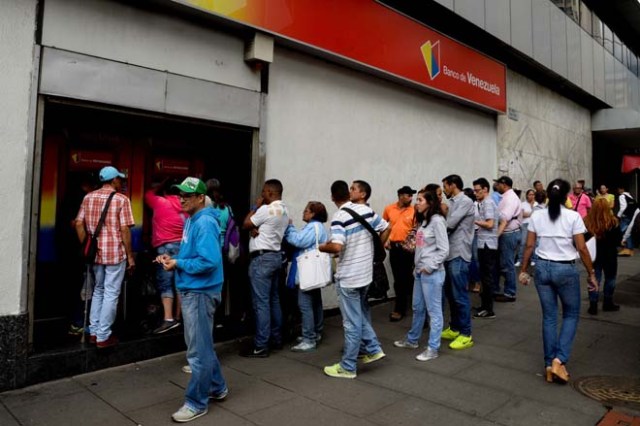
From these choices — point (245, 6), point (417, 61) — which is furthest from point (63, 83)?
point (417, 61)

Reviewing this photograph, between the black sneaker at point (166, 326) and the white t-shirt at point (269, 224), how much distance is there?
127cm

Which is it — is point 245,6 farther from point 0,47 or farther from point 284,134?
point 0,47

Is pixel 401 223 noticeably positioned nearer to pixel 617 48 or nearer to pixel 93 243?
pixel 93 243

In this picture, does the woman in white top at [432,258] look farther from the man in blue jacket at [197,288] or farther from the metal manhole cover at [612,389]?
the man in blue jacket at [197,288]

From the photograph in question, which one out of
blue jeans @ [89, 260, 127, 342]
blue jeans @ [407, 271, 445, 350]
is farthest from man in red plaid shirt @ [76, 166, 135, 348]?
blue jeans @ [407, 271, 445, 350]

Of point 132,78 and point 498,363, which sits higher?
point 132,78

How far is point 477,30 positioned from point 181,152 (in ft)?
21.8

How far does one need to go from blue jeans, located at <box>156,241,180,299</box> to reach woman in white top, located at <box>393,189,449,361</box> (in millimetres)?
2754

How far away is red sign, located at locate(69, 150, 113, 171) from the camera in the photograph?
18.7 feet

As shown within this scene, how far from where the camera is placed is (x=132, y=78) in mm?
4812

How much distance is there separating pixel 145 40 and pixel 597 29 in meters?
16.3

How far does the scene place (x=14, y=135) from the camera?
4109 millimetres

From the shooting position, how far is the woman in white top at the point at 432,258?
482 cm

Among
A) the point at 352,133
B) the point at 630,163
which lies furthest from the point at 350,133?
the point at 630,163
